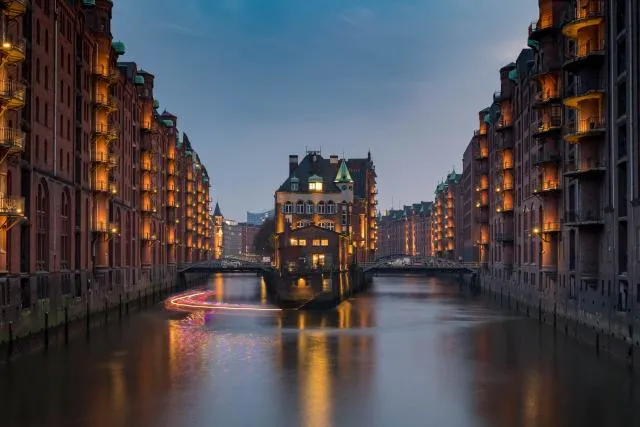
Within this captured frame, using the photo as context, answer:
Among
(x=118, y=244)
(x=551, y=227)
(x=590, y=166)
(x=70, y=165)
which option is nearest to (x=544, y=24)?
(x=551, y=227)

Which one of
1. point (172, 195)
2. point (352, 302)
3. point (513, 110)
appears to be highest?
point (513, 110)

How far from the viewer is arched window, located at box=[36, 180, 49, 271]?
6266 centimetres

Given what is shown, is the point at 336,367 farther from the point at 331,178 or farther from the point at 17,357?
the point at 331,178

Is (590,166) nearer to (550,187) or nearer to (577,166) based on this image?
(577,166)

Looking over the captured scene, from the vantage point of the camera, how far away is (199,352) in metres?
57.5

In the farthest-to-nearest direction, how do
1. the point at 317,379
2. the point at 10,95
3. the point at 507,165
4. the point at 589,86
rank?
the point at 507,165
the point at 589,86
the point at 10,95
the point at 317,379

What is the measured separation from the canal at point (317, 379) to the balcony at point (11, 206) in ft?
30.7

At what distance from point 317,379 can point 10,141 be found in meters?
24.9

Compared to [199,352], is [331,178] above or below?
above

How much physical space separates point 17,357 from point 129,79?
2484 inches

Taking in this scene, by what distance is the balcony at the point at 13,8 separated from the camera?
50734mm

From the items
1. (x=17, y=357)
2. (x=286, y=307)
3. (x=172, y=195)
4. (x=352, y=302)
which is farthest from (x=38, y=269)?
(x=172, y=195)

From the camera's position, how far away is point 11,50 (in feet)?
166

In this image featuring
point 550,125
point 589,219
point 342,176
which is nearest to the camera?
point 589,219
